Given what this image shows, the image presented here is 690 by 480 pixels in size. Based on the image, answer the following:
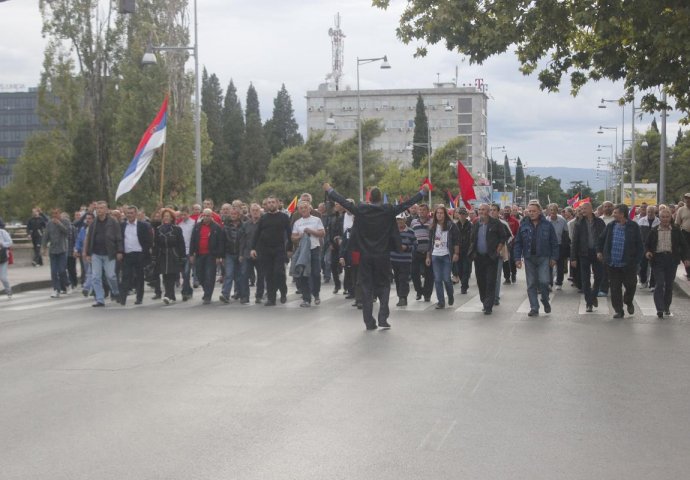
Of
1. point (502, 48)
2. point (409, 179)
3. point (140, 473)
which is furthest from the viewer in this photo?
point (409, 179)

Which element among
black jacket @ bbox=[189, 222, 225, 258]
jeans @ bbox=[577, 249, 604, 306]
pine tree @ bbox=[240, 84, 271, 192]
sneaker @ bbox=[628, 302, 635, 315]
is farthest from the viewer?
pine tree @ bbox=[240, 84, 271, 192]

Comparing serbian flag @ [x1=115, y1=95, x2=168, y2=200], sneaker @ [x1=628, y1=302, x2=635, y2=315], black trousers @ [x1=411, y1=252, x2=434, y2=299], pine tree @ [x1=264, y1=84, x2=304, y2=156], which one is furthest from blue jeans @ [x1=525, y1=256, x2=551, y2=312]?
pine tree @ [x1=264, y1=84, x2=304, y2=156]

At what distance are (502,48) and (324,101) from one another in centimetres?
13614

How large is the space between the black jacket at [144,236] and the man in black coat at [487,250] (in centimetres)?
622

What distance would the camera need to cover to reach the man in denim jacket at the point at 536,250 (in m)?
15.4

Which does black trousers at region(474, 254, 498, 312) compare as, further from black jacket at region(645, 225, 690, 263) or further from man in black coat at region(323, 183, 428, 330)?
man in black coat at region(323, 183, 428, 330)

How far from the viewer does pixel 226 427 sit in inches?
284

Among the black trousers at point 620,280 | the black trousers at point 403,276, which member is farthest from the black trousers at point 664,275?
the black trousers at point 403,276

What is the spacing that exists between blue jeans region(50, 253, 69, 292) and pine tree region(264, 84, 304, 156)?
93510 mm

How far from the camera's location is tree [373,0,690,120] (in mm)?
15469

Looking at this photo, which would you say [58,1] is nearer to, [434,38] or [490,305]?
[434,38]

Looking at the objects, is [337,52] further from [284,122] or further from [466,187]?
[466,187]

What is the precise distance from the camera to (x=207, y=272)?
18.2m

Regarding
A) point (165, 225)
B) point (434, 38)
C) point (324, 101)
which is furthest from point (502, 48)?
point (324, 101)
